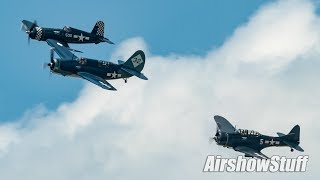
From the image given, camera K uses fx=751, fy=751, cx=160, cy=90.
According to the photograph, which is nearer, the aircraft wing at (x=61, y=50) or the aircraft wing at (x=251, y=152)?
the aircraft wing at (x=251, y=152)

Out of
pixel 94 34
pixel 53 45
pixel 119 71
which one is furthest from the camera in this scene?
pixel 94 34

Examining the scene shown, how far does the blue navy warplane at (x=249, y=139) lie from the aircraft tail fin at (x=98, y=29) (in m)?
24.0

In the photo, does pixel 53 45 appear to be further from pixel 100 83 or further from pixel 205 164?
pixel 205 164

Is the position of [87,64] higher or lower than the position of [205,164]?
higher

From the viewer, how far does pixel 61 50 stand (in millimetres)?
91812

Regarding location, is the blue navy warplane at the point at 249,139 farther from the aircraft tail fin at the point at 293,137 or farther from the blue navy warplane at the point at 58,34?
the blue navy warplane at the point at 58,34

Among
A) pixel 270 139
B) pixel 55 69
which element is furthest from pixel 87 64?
pixel 270 139

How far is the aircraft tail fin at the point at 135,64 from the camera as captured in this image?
8744 cm

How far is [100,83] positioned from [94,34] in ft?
65.2

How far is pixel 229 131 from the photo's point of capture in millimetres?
81375

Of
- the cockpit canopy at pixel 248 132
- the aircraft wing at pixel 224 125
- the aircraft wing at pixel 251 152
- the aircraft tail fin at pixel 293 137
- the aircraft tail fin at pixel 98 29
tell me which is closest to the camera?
the aircraft wing at pixel 251 152

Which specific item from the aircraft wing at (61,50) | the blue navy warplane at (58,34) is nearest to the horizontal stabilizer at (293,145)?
the aircraft wing at (61,50)

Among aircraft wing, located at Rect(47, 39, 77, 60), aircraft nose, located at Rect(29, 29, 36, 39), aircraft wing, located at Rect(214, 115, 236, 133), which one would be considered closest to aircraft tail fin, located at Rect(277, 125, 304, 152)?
aircraft wing, located at Rect(214, 115, 236, 133)

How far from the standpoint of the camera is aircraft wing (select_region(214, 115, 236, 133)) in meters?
81.6
